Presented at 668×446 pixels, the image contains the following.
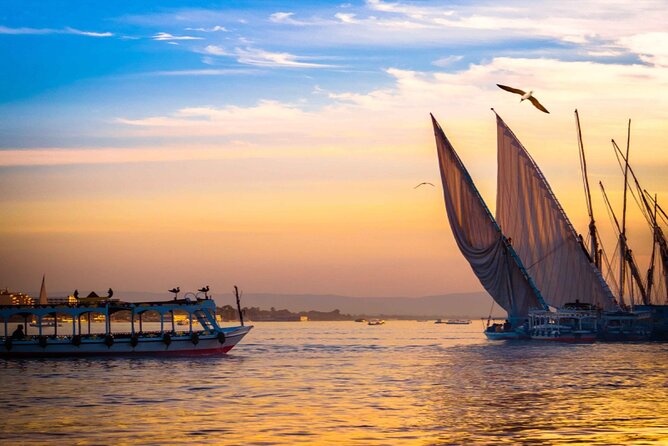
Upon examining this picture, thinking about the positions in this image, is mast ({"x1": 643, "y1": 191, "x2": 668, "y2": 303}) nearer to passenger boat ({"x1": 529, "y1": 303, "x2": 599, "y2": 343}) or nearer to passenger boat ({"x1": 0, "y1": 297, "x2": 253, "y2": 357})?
Answer: passenger boat ({"x1": 529, "y1": 303, "x2": 599, "y2": 343})

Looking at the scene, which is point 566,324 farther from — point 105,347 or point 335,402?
point 335,402

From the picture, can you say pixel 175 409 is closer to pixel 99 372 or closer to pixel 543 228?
pixel 99 372

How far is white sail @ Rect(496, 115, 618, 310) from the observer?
14275 centimetres

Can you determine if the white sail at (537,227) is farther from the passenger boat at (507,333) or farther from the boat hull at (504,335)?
the boat hull at (504,335)

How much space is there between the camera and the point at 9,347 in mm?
106375

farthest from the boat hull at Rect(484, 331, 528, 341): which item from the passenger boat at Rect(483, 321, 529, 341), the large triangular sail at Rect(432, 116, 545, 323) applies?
the large triangular sail at Rect(432, 116, 545, 323)

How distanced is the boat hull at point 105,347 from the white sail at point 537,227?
53.4m

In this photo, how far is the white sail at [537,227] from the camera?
468ft

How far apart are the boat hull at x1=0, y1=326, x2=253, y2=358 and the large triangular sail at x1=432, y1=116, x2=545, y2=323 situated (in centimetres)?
4033

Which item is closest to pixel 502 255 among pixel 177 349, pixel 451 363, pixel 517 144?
pixel 517 144

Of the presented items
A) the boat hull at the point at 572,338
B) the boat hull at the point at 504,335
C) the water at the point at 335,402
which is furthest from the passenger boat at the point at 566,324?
the water at the point at 335,402

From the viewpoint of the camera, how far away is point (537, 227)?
144m

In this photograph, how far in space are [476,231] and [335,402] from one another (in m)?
78.7

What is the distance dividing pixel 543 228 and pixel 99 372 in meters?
73.6
